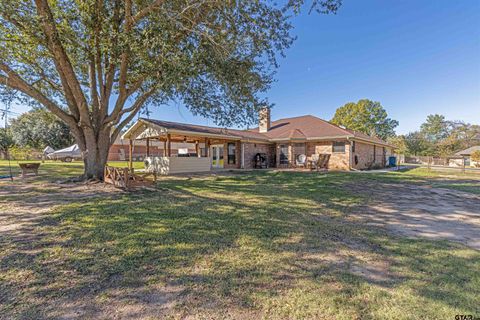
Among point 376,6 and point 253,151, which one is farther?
point 253,151

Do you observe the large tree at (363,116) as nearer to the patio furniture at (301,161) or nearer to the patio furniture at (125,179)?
the patio furniture at (301,161)

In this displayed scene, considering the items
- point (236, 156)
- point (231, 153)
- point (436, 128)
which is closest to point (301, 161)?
point (236, 156)

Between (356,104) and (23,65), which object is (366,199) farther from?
(356,104)

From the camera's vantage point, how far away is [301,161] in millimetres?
18188

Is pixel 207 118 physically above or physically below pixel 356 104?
below

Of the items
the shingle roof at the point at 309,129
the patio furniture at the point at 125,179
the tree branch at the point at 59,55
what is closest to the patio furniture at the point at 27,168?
the tree branch at the point at 59,55

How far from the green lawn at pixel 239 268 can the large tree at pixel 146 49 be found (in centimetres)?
486

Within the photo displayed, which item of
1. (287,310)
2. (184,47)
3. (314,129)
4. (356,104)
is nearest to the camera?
(287,310)

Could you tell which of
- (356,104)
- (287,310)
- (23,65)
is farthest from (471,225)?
(356,104)

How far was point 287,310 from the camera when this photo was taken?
2.00 meters

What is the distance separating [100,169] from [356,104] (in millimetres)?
42850

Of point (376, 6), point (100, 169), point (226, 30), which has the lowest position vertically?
point (100, 169)

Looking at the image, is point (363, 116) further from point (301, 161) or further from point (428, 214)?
point (428, 214)

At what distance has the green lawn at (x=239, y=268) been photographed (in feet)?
6.75
